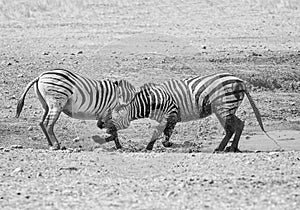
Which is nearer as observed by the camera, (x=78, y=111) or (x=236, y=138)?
(x=236, y=138)

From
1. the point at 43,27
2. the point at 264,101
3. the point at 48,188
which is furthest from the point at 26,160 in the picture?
the point at 43,27

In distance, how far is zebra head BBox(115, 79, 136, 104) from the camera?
10.8 m

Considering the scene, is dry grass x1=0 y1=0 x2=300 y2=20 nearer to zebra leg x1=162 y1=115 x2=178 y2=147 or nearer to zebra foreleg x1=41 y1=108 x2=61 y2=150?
zebra foreleg x1=41 y1=108 x2=61 y2=150

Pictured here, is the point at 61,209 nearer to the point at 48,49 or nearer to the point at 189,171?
the point at 189,171

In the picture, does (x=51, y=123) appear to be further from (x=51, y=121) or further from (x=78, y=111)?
(x=78, y=111)

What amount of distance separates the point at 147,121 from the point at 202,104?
1.85m

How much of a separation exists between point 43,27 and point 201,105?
12668mm

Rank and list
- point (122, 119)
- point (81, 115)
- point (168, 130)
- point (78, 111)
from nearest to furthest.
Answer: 1. point (168, 130)
2. point (122, 119)
3. point (78, 111)
4. point (81, 115)

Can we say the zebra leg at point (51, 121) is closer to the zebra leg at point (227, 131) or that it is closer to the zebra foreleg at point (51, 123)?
the zebra foreleg at point (51, 123)

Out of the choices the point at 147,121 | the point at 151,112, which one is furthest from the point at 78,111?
the point at 147,121

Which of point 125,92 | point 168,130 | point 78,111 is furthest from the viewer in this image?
point 125,92

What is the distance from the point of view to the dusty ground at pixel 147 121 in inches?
281

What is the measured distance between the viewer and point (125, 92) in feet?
36.2

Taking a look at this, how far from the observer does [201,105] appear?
1039cm
